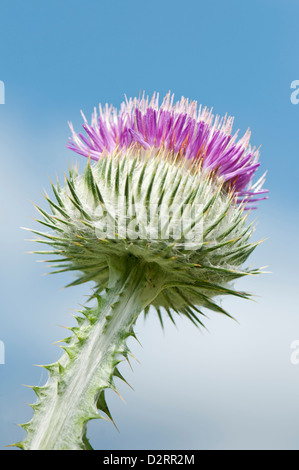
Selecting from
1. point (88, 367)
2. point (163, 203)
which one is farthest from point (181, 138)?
point (88, 367)

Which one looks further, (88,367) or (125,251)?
(125,251)

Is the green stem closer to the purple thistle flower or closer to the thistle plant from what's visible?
the thistle plant

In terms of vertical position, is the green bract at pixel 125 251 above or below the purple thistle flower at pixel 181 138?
below

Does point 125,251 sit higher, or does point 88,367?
point 125,251

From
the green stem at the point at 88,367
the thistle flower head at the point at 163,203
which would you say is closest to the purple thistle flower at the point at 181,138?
the thistle flower head at the point at 163,203

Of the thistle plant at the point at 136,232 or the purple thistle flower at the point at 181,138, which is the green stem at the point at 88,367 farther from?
the purple thistle flower at the point at 181,138

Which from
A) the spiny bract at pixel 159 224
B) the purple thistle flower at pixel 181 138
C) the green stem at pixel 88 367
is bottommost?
the green stem at pixel 88 367

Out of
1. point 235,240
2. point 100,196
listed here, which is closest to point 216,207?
point 235,240

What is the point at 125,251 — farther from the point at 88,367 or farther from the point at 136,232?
the point at 88,367
